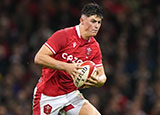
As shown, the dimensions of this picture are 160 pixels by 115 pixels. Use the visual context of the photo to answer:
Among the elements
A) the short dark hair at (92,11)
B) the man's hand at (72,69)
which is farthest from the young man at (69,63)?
the man's hand at (72,69)

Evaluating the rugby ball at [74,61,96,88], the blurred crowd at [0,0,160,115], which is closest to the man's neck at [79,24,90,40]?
the rugby ball at [74,61,96,88]

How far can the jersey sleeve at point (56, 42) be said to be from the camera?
544 centimetres

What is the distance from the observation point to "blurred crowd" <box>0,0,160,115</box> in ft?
31.1

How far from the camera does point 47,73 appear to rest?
18.9ft

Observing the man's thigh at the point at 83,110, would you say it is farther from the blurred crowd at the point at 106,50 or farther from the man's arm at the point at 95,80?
the blurred crowd at the point at 106,50

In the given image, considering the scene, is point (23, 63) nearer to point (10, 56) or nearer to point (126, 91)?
point (10, 56)

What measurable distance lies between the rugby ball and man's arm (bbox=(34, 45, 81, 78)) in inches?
→ 3.3

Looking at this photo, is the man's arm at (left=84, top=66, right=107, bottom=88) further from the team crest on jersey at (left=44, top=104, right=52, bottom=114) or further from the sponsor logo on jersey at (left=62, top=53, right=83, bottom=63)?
the team crest on jersey at (left=44, top=104, right=52, bottom=114)

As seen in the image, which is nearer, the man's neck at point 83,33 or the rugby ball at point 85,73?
the rugby ball at point 85,73

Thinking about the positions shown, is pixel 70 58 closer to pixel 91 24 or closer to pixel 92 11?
pixel 91 24

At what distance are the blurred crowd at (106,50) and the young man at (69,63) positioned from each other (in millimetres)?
2862

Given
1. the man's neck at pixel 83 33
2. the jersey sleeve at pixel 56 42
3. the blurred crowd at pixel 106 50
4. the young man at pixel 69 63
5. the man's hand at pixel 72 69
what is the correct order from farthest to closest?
1. the blurred crowd at pixel 106 50
2. the man's neck at pixel 83 33
3. the young man at pixel 69 63
4. the jersey sleeve at pixel 56 42
5. the man's hand at pixel 72 69

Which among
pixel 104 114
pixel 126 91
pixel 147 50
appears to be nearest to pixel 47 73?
pixel 104 114

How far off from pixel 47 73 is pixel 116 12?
250 inches
